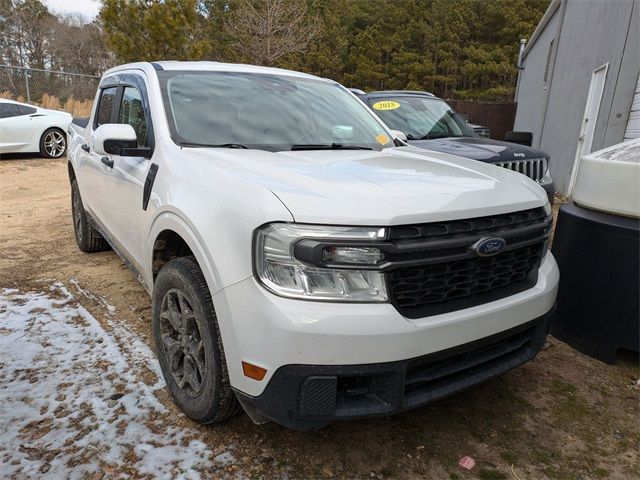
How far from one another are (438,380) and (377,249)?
2.31ft

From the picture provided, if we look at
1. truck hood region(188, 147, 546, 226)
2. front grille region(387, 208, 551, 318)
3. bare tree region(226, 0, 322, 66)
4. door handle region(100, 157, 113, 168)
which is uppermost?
bare tree region(226, 0, 322, 66)

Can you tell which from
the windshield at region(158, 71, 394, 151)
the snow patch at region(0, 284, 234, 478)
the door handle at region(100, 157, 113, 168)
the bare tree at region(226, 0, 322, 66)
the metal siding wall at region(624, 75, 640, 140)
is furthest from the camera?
the bare tree at region(226, 0, 322, 66)

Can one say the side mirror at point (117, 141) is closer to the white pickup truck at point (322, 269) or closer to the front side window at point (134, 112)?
the white pickup truck at point (322, 269)

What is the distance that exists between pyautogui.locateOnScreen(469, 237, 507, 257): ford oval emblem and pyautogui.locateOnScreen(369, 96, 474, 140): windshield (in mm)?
4158

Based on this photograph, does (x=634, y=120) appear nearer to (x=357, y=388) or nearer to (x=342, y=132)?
(x=342, y=132)

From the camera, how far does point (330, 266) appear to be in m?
1.82

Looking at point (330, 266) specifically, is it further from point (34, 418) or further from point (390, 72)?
point (390, 72)

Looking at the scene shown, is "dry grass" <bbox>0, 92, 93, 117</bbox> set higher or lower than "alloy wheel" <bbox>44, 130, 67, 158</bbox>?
higher

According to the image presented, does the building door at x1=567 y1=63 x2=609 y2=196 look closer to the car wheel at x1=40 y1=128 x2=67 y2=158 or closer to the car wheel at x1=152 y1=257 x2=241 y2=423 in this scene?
the car wheel at x1=152 y1=257 x2=241 y2=423

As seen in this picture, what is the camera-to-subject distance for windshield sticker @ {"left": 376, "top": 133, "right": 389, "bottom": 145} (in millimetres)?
3399

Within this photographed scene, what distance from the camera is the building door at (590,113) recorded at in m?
7.75

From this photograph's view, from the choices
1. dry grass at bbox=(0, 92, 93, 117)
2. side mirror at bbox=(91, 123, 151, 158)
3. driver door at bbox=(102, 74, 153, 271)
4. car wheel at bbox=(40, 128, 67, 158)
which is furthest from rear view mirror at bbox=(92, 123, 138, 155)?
dry grass at bbox=(0, 92, 93, 117)

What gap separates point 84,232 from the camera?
16.4ft

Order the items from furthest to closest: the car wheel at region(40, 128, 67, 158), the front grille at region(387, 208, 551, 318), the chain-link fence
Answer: the chain-link fence < the car wheel at region(40, 128, 67, 158) < the front grille at region(387, 208, 551, 318)
